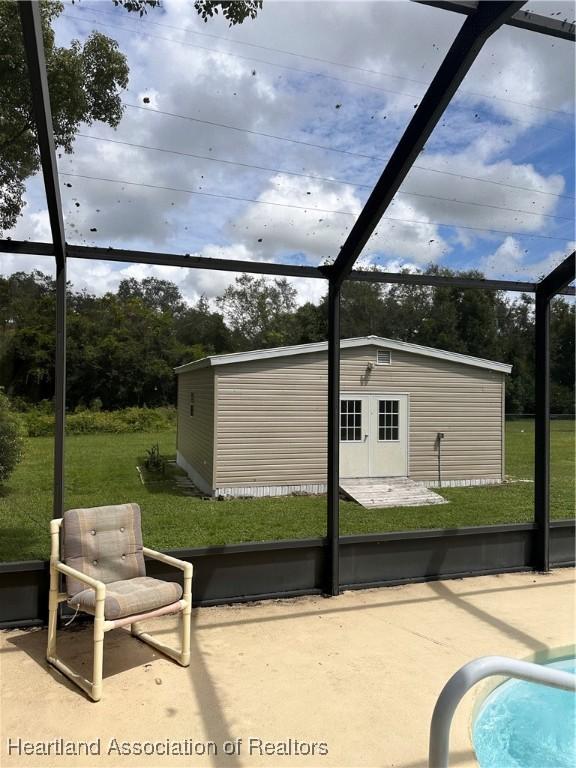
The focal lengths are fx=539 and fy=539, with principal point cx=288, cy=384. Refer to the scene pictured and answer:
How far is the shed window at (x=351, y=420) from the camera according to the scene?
7062 millimetres

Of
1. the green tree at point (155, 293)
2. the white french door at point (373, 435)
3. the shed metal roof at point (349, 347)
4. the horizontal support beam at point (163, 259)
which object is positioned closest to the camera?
the horizontal support beam at point (163, 259)

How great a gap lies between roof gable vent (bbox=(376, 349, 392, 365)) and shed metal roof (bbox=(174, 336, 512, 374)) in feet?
0.23

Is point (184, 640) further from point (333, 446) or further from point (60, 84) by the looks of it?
point (60, 84)

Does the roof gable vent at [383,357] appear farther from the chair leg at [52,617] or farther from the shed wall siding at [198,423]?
the chair leg at [52,617]

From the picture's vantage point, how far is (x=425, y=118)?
8.36ft

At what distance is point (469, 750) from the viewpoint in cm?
203

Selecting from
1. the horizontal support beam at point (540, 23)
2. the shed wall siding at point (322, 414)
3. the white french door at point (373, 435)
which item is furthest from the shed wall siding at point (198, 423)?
the horizontal support beam at point (540, 23)

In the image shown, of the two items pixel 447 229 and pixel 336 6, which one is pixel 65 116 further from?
pixel 447 229

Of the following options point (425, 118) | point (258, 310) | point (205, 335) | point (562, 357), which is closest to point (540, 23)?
point (425, 118)

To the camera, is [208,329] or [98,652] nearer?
[98,652]

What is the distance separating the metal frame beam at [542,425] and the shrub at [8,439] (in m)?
4.69

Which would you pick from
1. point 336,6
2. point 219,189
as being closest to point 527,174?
point 336,6

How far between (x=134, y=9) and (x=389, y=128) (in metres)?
1.29

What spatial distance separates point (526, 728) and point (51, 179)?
11.5ft
